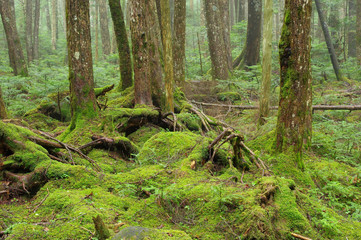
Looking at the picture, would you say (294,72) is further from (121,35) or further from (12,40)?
(12,40)

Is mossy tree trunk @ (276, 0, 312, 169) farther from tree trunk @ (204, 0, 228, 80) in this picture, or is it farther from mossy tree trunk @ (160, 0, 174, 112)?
tree trunk @ (204, 0, 228, 80)

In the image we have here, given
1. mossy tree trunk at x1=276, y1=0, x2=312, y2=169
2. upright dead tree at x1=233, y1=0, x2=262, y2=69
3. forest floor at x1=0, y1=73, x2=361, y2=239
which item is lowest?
Answer: forest floor at x1=0, y1=73, x2=361, y2=239

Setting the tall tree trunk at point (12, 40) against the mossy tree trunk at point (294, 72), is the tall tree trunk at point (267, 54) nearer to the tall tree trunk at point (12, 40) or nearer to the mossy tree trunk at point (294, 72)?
the mossy tree trunk at point (294, 72)

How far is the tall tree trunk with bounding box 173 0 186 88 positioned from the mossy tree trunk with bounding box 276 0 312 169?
6788 millimetres

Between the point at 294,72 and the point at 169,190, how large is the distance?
3.28m

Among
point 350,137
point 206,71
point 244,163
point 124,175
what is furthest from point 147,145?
point 206,71

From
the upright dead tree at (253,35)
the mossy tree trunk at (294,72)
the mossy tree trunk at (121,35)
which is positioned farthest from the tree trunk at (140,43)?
the upright dead tree at (253,35)

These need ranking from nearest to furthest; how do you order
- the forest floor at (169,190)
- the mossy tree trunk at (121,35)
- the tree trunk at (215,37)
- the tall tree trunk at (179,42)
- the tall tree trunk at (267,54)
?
the forest floor at (169,190)
the tall tree trunk at (267,54)
the mossy tree trunk at (121,35)
the tall tree trunk at (179,42)
the tree trunk at (215,37)

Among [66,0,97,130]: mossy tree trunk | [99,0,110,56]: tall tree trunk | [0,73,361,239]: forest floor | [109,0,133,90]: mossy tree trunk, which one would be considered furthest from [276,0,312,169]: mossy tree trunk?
[99,0,110,56]: tall tree trunk

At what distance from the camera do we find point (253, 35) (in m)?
16.3

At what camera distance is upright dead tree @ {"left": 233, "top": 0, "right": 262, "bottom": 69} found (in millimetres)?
15961

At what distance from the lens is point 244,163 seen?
4711mm

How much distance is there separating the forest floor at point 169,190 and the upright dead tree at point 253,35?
10.6 metres

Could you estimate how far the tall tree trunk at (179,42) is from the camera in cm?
1184
